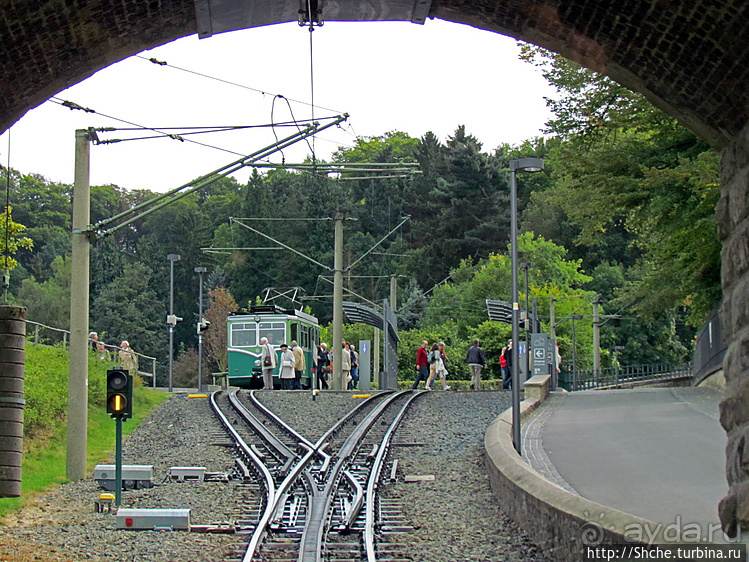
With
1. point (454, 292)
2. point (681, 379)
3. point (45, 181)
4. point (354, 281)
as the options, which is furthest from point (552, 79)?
point (45, 181)

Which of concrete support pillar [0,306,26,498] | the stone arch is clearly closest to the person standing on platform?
concrete support pillar [0,306,26,498]

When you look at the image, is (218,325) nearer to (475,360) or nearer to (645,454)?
(475,360)

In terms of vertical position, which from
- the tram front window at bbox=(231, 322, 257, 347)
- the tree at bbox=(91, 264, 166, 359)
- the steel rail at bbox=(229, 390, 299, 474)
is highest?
the tree at bbox=(91, 264, 166, 359)

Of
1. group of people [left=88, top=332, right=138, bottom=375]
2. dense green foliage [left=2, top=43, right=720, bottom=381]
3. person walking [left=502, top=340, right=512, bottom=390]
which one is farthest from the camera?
dense green foliage [left=2, top=43, right=720, bottom=381]

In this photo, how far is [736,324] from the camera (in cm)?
737

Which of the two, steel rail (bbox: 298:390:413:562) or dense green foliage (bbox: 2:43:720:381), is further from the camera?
dense green foliage (bbox: 2:43:720:381)

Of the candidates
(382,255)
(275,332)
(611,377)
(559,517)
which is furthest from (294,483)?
(382,255)

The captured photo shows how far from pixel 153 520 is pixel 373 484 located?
3197mm

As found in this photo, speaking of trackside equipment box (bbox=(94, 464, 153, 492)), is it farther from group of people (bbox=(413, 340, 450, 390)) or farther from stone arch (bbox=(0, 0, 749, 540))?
group of people (bbox=(413, 340, 450, 390))

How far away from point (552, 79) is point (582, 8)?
17.6 m

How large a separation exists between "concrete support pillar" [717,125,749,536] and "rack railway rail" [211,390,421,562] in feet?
10.5

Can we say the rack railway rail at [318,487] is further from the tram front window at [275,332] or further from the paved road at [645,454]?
the tram front window at [275,332]

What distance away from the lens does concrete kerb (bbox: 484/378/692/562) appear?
23.5 ft

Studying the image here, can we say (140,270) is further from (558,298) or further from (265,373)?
(265,373)
